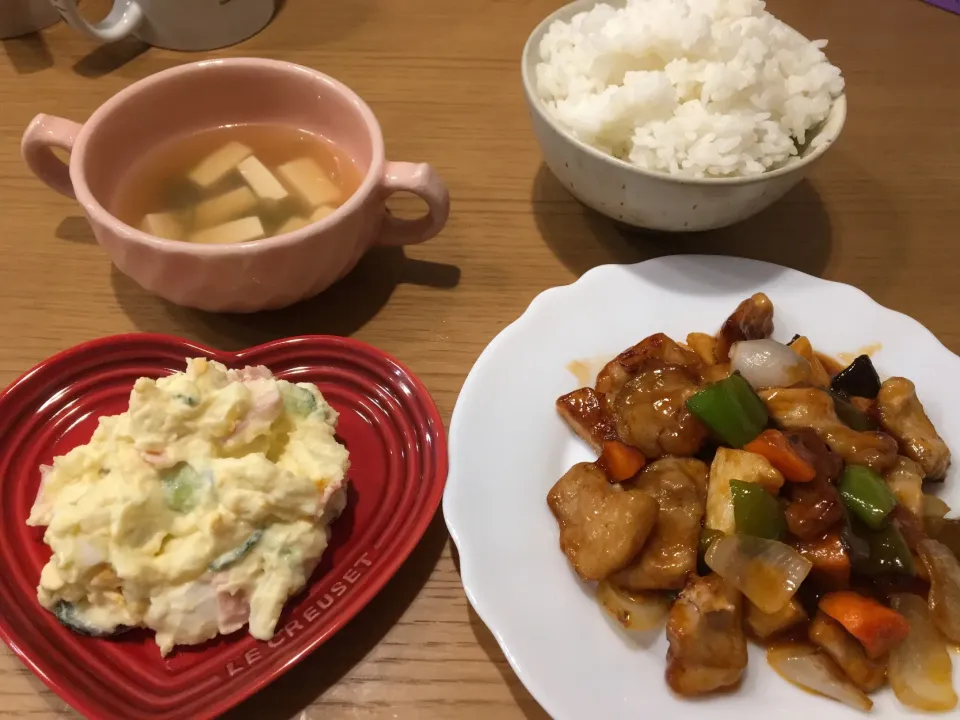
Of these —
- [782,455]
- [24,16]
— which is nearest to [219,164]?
[24,16]

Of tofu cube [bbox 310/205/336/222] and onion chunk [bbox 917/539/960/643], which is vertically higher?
tofu cube [bbox 310/205/336/222]

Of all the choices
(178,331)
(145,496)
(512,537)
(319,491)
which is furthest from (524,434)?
(178,331)

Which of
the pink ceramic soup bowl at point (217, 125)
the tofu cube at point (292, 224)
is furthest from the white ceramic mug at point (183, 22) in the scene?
the tofu cube at point (292, 224)

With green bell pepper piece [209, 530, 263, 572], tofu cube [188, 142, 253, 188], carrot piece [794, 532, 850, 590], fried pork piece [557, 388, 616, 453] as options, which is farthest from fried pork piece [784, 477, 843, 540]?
tofu cube [188, 142, 253, 188]

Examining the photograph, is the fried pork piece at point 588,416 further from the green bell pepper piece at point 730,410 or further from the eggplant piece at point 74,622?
the eggplant piece at point 74,622

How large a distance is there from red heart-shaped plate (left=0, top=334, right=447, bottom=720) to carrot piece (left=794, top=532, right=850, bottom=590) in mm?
599

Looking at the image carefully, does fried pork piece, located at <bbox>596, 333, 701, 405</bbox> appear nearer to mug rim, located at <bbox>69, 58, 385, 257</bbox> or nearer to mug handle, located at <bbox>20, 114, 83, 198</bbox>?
mug rim, located at <bbox>69, 58, 385, 257</bbox>

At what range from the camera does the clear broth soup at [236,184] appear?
1.55 metres

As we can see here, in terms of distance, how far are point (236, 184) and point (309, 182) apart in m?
0.17

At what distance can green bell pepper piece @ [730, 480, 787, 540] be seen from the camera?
115 cm

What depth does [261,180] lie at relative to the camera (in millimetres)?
1659

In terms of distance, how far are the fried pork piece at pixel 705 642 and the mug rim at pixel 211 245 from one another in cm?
88

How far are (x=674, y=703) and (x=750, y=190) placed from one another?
3.13ft

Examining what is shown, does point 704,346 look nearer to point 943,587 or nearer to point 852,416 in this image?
point 852,416
